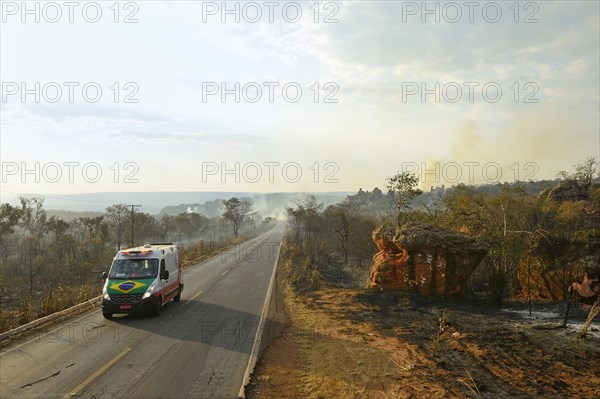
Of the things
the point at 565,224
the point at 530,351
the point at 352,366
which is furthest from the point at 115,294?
the point at 565,224

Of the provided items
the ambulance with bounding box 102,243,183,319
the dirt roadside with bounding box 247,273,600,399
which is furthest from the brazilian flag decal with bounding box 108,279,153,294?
the dirt roadside with bounding box 247,273,600,399

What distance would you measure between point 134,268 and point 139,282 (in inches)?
38.0

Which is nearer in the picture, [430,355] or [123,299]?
[430,355]

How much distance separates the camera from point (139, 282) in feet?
45.7

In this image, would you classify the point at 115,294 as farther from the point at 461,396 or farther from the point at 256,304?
the point at 461,396

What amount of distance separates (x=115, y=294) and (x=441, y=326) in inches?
463

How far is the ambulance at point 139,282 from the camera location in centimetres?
1362

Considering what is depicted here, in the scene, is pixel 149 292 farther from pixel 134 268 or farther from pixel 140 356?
pixel 140 356

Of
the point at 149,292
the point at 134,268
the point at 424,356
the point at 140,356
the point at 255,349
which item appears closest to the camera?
the point at 424,356

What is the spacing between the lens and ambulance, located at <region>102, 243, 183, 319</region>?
13.6 meters

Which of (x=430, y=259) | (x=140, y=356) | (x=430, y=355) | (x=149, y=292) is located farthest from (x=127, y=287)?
(x=430, y=259)

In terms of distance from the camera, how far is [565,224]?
26625mm

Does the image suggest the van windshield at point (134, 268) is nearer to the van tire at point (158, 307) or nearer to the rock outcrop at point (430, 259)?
the van tire at point (158, 307)

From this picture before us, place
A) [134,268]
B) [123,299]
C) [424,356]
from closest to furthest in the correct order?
[424,356] < [123,299] < [134,268]
